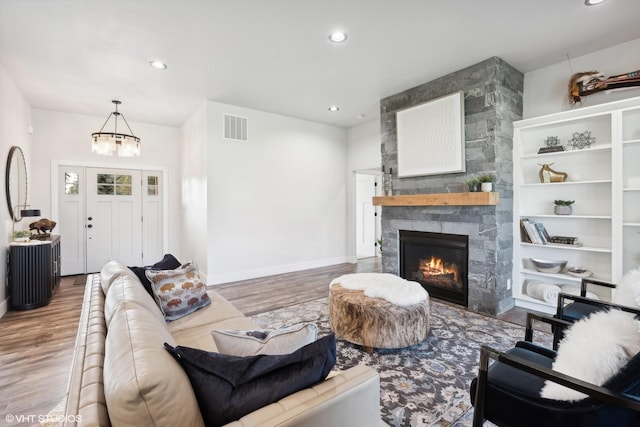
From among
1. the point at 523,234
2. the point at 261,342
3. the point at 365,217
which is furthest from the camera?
the point at 365,217

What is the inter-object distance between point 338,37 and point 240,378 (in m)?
2.99

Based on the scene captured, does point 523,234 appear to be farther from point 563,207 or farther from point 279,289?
point 279,289

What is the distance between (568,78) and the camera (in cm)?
335

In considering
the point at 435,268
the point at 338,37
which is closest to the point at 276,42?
the point at 338,37

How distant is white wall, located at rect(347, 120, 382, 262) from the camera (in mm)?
5840

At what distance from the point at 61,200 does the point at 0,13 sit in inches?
142

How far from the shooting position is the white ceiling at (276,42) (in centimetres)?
248

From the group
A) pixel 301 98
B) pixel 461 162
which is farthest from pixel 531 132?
pixel 301 98

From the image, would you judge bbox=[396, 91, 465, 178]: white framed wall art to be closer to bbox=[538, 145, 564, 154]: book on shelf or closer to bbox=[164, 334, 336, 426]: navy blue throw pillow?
bbox=[538, 145, 564, 154]: book on shelf

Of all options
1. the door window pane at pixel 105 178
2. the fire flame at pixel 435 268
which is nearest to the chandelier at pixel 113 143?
the door window pane at pixel 105 178

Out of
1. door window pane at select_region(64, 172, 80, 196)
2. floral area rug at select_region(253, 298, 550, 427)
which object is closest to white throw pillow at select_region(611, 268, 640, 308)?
floral area rug at select_region(253, 298, 550, 427)

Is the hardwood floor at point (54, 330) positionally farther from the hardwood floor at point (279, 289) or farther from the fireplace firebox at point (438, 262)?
the fireplace firebox at point (438, 262)

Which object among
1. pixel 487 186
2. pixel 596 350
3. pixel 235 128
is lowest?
pixel 596 350

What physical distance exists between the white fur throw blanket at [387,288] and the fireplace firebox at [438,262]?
1219mm
